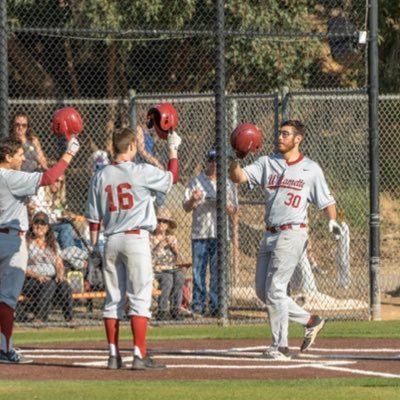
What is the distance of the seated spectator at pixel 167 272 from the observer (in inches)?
634

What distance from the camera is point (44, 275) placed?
51.3 ft

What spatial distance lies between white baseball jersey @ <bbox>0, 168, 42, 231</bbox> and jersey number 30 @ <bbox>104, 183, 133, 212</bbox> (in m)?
0.74

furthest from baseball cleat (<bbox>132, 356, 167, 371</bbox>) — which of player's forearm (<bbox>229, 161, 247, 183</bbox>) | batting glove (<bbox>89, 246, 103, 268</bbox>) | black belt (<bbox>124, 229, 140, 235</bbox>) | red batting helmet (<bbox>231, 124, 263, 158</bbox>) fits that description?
red batting helmet (<bbox>231, 124, 263, 158</bbox>)

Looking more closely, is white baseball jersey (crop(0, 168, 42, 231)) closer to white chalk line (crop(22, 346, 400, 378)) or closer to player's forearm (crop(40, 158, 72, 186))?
player's forearm (crop(40, 158, 72, 186))

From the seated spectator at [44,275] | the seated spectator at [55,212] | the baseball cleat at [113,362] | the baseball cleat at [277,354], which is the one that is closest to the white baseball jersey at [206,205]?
the seated spectator at [55,212]

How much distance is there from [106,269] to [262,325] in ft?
15.5

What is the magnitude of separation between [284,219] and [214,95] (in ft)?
13.0

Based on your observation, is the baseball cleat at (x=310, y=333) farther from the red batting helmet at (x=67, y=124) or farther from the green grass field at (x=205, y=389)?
the red batting helmet at (x=67, y=124)

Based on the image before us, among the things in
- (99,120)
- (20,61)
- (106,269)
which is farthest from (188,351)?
(20,61)

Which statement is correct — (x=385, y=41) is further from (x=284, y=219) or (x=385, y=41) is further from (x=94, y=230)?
(x=94, y=230)

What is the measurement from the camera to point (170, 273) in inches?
640

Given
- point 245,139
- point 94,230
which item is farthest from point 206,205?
point 94,230

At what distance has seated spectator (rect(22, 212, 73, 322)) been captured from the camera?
51.1 ft

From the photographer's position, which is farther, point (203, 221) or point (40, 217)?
point (203, 221)
